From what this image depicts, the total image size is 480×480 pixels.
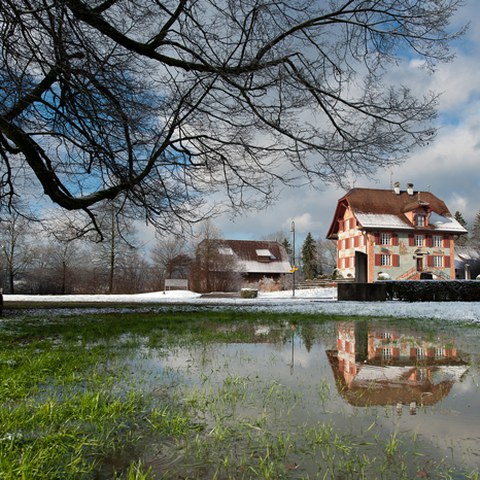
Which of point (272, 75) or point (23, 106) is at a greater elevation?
point (272, 75)

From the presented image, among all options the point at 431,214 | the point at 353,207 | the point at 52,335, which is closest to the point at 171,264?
the point at 353,207

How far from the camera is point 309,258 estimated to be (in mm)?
77750

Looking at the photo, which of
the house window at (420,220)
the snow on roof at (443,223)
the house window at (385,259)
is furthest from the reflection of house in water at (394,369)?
the snow on roof at (443,223)

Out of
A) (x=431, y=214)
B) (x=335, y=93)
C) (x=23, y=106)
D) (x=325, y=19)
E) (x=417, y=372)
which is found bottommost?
Result: (x=417, y=372)

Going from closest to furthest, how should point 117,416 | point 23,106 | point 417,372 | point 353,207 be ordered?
point 117,416
point 417,372
point 23,106
point 353,207

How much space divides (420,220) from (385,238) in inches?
183

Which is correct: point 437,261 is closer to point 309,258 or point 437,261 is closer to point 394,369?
point 309,258

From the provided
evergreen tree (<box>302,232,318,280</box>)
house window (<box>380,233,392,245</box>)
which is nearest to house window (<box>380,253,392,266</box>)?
house window (<box>380,233,392,245</box>)

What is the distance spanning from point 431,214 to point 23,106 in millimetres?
48804

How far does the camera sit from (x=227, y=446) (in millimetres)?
2631

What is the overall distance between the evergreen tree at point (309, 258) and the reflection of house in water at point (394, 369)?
6833 centimetres

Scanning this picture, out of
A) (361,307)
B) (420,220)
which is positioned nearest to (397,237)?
(420,220)

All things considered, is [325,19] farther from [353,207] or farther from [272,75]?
[353,207]

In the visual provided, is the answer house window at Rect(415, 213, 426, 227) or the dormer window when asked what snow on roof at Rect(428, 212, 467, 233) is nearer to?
house window at Rect(415, 213, 426, 227)
